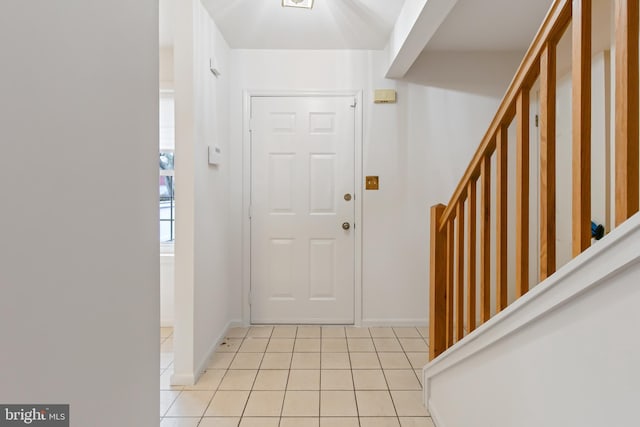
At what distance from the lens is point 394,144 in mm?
3740

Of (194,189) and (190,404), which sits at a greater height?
(194,189)

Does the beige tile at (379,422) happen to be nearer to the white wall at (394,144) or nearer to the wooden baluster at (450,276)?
the wooden baluster at (450,276)

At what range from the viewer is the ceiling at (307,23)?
2.84 metres

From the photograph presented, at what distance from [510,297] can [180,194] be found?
2.88m

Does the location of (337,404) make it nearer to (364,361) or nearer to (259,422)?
(259,422)

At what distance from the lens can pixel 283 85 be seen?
372 centimetres

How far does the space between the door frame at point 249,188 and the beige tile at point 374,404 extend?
1.29m

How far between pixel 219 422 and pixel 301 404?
1.48ft

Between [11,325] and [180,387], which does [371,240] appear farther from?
[11,325]

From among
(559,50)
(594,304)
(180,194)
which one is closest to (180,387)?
(180,194)

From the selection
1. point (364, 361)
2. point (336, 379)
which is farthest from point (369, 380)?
point (364, 361)

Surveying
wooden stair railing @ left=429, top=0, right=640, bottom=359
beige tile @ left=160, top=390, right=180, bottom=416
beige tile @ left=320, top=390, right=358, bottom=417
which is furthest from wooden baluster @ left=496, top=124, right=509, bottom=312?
beige tile @ left=160, top=390, right=180, bottom=416

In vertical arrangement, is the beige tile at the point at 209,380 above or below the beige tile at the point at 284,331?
below

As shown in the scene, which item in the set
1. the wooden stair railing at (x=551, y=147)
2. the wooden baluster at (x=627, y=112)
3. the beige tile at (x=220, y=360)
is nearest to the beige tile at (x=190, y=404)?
the beige tile at (x=220, y=360)
